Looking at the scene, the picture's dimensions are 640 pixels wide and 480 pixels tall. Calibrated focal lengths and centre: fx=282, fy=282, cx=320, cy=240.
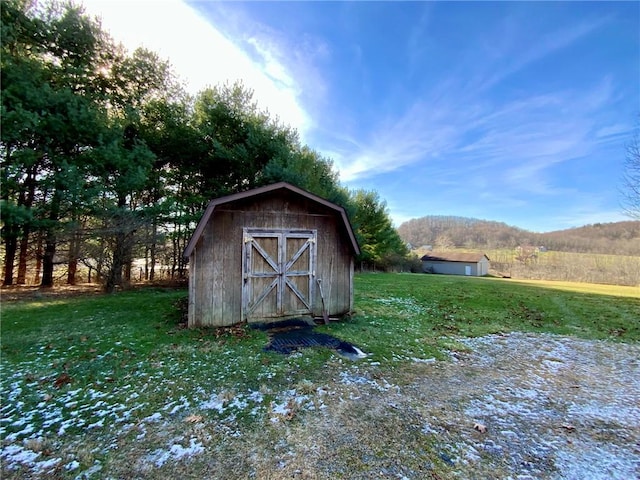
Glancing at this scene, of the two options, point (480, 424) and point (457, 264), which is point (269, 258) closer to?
point (480, 424)

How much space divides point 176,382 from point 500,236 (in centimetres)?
6747

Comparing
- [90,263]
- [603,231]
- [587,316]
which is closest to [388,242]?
[587,316]

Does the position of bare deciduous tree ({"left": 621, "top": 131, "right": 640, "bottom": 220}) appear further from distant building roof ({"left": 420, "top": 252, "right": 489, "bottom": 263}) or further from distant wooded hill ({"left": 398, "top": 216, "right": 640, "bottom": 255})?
distant building roof ({"left": 420, "top": 252, "right": 489, "bottom": 263})

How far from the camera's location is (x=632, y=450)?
9.56 feet

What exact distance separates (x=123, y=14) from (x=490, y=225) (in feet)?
234

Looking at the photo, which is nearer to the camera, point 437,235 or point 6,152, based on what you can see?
point 6,152

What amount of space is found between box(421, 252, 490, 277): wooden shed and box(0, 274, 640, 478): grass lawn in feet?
122

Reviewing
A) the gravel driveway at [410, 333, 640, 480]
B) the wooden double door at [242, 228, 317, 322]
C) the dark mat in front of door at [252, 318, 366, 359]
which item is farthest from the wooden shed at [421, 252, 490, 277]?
the dark mat in front of door at [252, 318, 366, 359]

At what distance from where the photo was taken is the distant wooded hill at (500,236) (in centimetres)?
3417

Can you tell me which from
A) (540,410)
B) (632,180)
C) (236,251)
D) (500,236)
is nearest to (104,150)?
(236,251)

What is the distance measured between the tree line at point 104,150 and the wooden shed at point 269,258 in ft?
20.7

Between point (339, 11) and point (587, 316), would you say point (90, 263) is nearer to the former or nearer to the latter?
point (339, 11)

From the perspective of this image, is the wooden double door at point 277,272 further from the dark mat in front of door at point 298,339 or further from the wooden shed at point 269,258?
the dark mat in front of door at point 298,339

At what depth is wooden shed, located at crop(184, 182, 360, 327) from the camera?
260 inches
